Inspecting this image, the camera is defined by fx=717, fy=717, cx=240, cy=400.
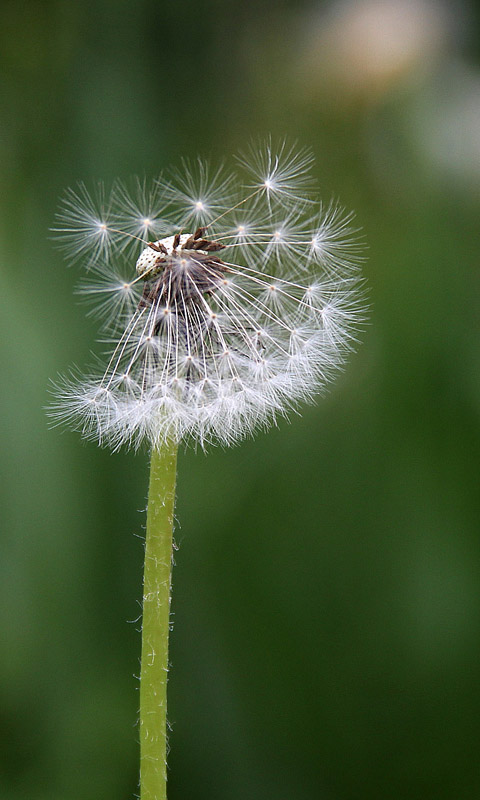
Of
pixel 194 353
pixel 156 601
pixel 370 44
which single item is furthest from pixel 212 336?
pixel 370 44

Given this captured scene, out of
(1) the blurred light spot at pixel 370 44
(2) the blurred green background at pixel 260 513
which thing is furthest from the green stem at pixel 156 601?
(1) the blurred light spot at pixel 370 44

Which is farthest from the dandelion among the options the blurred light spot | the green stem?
the blurred light spot

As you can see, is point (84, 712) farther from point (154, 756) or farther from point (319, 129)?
point (319, 129)

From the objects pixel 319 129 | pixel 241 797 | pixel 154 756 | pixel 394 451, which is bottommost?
pixel 241 797

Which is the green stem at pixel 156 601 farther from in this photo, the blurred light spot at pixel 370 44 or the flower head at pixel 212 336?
the blurred light spot at pixel 370 44

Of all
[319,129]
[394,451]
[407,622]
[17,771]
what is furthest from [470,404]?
[17,771]

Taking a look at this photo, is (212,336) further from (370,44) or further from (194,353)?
(370,44)
